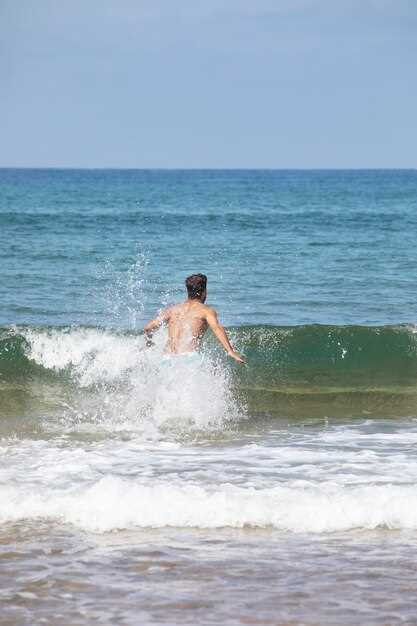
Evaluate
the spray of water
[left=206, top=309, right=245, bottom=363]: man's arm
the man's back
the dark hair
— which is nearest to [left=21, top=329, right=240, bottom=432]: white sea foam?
the spray of water

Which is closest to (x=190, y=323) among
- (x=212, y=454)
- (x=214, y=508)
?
(x=212, y=454)

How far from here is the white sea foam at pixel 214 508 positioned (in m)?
6.94

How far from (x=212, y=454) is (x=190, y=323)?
1839 millimetres

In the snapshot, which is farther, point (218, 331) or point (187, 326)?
point (187, 326)

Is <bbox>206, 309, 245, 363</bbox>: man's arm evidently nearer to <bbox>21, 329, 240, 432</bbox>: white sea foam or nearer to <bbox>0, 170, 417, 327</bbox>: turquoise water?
<bbox>21, 329, 240, 432</bbox>: white sea foam

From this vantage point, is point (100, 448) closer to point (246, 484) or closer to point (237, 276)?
Result: point (246, 484)

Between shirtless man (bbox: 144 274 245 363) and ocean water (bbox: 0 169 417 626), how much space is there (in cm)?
22

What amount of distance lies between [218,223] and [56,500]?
3186cm

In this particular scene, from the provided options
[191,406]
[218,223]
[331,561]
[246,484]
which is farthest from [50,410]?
[218,223]

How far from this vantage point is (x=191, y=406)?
1035 centimetres

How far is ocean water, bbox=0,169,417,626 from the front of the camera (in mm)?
5715

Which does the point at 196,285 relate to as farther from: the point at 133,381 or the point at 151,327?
the point at 133,381

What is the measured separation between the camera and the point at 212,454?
349 inches

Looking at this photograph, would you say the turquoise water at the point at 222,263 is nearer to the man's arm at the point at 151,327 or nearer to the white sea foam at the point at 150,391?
the white sea foam at the point at 150,391
